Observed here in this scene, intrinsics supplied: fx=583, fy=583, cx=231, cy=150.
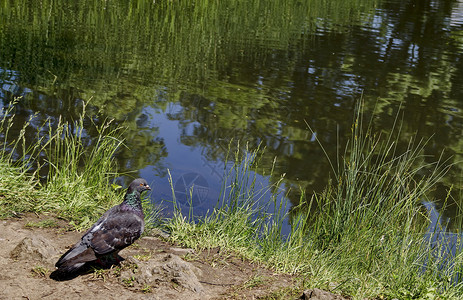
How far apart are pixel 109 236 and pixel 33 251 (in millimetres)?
A: 553

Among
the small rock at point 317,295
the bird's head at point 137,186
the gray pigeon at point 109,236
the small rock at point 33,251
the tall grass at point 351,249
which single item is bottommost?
the tall grass at point 351,249

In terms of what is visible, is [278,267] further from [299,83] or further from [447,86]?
[447,86]

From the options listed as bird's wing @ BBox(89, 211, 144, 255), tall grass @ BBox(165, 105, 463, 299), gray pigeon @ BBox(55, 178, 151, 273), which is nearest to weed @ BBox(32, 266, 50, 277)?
gray pigeon @ BBox(55, 178, 151, 273)

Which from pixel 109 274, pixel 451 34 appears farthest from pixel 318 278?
pixel 451 34

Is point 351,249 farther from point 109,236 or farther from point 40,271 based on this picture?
point 40,271

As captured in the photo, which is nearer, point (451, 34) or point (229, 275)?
point (229, 275)

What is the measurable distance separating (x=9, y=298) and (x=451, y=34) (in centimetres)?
1894

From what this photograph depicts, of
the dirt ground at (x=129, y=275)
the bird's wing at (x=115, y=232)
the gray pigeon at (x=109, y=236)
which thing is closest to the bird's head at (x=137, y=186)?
the gray pigeon at (x=109, y=236)

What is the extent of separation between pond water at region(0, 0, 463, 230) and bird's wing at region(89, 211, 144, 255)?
2387 millimetres

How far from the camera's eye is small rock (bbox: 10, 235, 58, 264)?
3.77 metres

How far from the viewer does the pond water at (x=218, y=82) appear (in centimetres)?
791

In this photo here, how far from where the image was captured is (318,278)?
405 cm

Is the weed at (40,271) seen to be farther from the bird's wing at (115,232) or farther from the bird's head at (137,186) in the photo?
the bird's head at (137,186)

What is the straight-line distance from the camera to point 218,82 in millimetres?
11055
